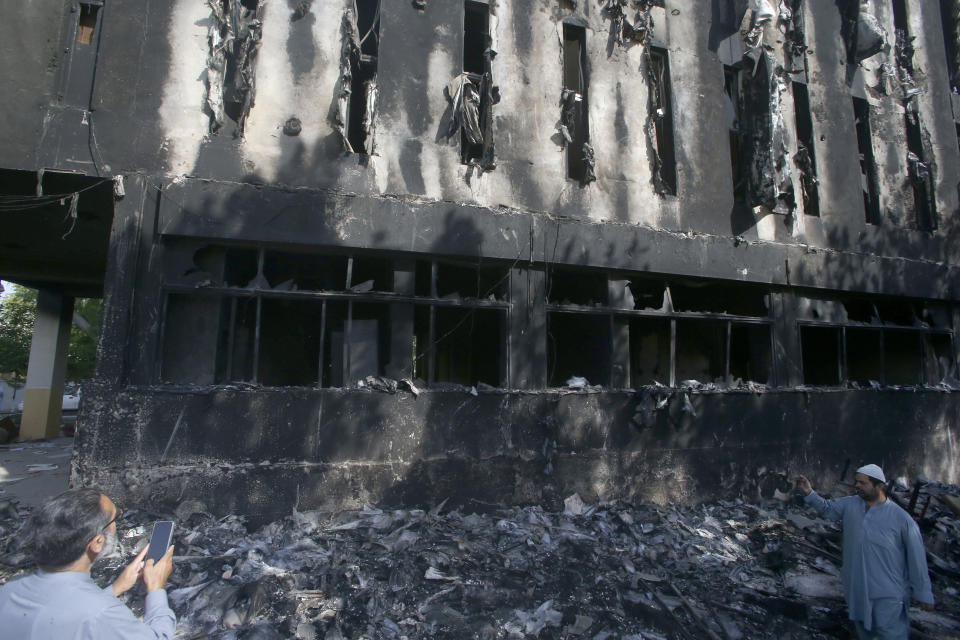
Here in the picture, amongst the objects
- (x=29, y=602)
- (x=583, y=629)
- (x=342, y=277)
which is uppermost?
(x=342, y=277)

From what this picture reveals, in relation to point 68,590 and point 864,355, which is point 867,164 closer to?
point 864,355

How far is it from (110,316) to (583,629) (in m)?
5.72

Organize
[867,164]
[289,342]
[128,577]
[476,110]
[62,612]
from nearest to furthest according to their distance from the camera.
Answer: [62,612] < [128,577] < [476,110] < [289,342] < [867,164]

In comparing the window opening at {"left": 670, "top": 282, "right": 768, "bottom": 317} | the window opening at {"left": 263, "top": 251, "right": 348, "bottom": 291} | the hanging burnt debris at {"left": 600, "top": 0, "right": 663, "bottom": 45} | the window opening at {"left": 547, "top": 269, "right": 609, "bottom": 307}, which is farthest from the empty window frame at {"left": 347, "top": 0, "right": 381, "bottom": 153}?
the window opening at {"left": 670, "top": 282, "right": 768, "bottom": 317}

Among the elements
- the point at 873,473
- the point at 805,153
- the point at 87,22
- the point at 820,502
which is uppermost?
the point at 87,22

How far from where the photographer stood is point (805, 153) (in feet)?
29.7

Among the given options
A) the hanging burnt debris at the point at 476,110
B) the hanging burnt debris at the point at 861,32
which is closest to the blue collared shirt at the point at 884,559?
the hanging burnt debris at the point at 476,110

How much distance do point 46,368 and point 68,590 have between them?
1564cm

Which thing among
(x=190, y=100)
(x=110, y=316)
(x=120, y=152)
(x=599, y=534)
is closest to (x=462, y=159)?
(x=190, y=100)

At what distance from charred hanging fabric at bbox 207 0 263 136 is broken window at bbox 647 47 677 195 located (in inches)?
224

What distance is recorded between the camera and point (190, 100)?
6219mm

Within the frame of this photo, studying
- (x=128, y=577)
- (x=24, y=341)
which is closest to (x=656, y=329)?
(x=128, y=577)

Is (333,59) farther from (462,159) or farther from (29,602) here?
(29,602)

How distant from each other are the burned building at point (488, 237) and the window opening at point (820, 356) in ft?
0.20
